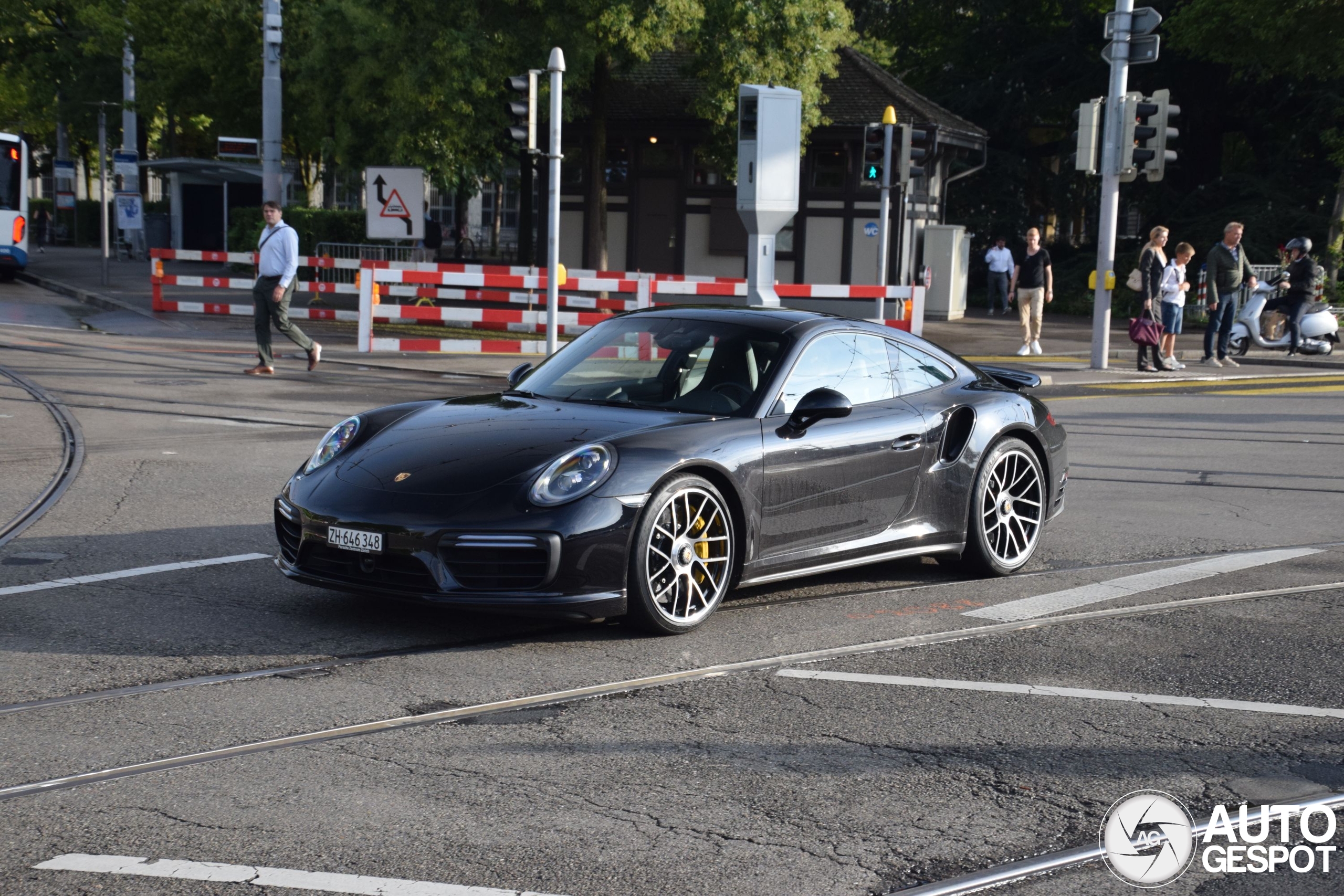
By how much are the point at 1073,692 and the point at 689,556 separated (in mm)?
1610

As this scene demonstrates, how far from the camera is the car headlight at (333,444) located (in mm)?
6492

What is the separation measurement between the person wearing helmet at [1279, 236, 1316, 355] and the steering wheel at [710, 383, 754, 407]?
17793 millimetres

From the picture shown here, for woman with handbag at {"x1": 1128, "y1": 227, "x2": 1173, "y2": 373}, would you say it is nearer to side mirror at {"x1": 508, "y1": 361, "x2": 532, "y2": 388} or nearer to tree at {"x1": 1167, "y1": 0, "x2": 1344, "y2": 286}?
tree at {"x1": 1167, "y1": 0, "x2": 1344, "y2": 286}

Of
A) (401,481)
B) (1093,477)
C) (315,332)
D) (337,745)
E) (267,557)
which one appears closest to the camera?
(337,745)

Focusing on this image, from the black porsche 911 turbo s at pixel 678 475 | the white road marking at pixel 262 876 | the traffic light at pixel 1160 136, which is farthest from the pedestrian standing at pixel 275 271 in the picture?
the white road marking at pixel 262 876

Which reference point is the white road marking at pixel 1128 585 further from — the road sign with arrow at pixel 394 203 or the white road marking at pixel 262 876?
the road sign with arrow at pixel 394 203

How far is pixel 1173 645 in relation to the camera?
612cm

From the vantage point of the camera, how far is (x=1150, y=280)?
19484mm

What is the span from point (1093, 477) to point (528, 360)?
10.1 meters

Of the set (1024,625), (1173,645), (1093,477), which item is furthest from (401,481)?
(1093,477)

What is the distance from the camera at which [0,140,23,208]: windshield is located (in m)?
35.7

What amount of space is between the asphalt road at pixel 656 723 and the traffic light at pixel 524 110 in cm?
876

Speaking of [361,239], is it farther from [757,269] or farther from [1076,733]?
[1076,733]

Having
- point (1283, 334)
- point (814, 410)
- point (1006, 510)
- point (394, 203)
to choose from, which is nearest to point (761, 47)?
point (394, 203)
